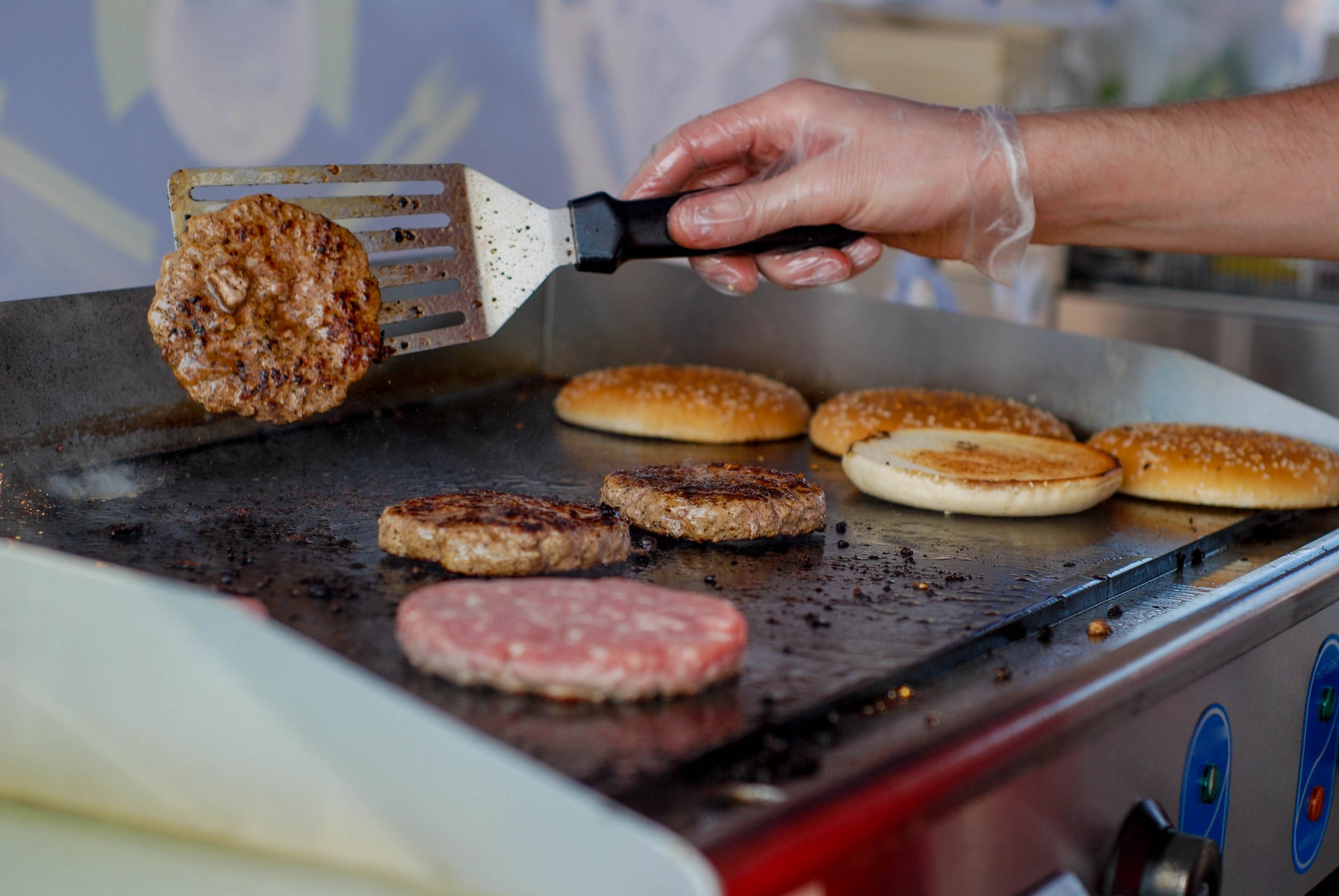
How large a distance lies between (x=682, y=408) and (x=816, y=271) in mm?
500

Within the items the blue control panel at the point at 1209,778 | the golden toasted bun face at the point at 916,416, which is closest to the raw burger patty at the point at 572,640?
the blue control panel at the point at 1209,778

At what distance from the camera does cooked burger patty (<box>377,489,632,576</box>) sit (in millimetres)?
1601

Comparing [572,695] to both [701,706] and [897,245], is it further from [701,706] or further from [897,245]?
[897,245]

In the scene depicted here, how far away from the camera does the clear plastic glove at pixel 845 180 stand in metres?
2.07

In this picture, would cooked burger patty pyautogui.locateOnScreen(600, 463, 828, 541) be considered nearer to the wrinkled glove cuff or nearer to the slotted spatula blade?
the slotted spatula blade

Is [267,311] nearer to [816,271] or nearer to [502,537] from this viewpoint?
[502,537]

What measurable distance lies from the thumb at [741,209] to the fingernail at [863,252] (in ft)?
0.92

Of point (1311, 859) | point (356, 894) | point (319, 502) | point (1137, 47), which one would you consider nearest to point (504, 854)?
point (356, 894)

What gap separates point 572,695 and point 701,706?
13 cm

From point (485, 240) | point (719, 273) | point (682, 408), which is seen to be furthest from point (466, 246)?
point (682, 408)

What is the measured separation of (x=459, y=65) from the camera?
3486 millimetres

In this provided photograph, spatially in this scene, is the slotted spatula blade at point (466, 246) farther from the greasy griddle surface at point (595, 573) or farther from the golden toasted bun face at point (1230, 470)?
the golden toasted bun face at point (1230, 470)

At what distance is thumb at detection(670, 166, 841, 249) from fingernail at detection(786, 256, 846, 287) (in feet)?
0.92

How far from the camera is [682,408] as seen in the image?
2723 mm
